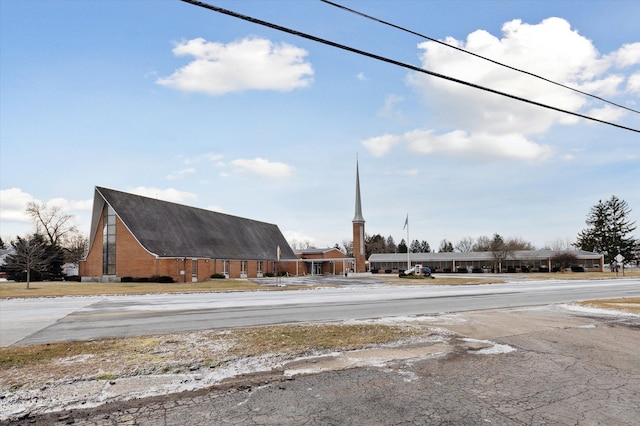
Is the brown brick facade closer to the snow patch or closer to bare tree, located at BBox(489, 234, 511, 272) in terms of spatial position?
the snow patch

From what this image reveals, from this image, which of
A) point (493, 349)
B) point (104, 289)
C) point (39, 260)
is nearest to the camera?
point (493, 349)

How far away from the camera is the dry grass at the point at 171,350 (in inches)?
273

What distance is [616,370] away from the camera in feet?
23.5

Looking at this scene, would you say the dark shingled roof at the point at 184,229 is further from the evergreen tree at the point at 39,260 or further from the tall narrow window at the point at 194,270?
the evergreen tree at the point at 39,260

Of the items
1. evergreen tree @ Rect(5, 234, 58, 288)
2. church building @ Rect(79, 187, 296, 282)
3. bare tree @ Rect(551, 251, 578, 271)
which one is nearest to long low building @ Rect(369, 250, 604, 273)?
bare tree @ Rect(551, 251, 578, 271)

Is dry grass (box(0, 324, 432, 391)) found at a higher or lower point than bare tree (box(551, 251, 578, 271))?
higher

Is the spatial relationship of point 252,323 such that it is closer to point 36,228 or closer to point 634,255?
point 36,228

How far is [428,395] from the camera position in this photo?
5.74 metres

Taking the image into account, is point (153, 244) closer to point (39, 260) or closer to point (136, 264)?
point (136, 264)

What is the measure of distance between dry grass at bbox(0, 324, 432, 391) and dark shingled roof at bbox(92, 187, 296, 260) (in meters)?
37.1

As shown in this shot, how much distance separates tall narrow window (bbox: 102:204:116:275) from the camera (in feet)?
154

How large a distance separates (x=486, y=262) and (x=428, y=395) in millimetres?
87009

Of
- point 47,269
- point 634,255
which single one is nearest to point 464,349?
point 47,269

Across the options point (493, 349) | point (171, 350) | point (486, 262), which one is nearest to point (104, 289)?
point (171, 350)
